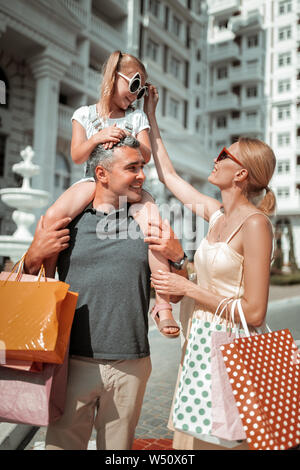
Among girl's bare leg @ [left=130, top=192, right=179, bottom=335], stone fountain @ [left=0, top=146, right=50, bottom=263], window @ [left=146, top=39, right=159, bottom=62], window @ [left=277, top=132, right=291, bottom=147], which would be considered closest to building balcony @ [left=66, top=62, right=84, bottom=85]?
window @ [left=146, top=39, right=159, bottom=62]

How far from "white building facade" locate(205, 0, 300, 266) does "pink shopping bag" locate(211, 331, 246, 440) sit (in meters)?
36.8

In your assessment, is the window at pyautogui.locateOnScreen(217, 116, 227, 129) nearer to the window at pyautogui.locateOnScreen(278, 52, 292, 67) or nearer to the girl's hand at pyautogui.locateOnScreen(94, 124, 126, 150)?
the window at pyautogui.locateOnScreen(278, 52, 292, 67)

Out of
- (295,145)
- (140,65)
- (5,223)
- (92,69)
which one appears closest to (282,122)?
(295,145)

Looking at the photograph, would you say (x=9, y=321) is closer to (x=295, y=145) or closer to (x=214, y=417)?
(x=214, y=417)

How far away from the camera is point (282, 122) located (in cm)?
3975

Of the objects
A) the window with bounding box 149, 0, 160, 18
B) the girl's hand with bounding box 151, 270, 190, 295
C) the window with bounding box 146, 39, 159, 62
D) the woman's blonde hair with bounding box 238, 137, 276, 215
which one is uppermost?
the window with bounding box 149, 0, 160, 18

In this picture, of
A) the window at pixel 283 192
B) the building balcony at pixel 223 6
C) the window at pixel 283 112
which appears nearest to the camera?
the window at pixel 283 192

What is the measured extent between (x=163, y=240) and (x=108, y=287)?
1.04 feet

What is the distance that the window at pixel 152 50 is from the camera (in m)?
24.0

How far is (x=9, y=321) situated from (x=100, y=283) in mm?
404

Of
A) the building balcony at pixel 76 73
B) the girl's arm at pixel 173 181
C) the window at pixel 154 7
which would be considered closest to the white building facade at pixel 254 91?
the window at pixel 154 7

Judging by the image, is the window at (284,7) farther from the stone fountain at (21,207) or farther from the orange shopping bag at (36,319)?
the orange shopping bag at (36,319)

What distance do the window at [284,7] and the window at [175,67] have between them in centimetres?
999

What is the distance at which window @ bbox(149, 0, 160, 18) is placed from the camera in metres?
24.4
